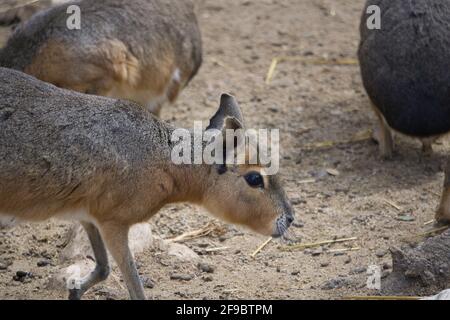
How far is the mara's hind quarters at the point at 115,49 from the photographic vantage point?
7320mm

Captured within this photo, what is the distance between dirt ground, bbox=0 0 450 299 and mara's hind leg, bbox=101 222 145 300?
0.37 meters

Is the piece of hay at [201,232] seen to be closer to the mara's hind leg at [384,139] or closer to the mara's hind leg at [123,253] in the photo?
the mara's hind leg at [123,253]

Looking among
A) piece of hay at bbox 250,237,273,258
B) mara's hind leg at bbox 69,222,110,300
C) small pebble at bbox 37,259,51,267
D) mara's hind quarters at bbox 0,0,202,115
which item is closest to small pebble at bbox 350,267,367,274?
piece of hay at bbox 250,237,273,258

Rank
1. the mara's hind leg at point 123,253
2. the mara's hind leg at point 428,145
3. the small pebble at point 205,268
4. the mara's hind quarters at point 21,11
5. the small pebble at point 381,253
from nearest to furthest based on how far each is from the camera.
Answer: the mara's hind leg at point 123,253, the small pebble at point 205,268, the small pebble at point 381,253, the mara's hind leg at point 428,145, the mara's hind quarters at point 21,11

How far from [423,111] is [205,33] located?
3458mm

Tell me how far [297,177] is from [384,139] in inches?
34.7

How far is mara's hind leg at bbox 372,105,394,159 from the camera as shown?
817 centimetres

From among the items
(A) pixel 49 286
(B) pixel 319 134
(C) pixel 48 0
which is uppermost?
(C) pixel 48 0

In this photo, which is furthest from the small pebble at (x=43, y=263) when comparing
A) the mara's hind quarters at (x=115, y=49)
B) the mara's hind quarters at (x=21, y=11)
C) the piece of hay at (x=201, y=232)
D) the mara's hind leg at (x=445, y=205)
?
the mara's hind leg at (x=445, y=205)

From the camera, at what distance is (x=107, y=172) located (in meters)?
5.45

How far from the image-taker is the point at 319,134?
28.4ft
